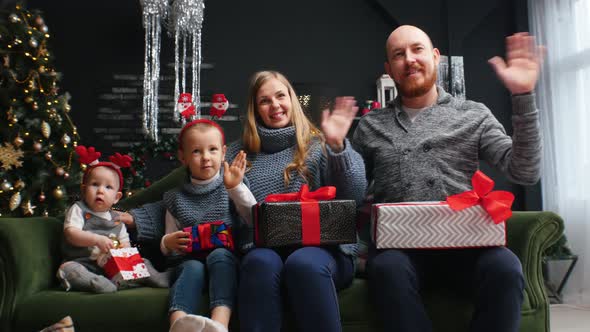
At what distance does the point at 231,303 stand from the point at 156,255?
0.63m

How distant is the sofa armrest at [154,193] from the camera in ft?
7.75

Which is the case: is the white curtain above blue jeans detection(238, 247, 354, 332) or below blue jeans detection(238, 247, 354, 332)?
above

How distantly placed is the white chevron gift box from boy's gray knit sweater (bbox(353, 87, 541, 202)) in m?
0.23

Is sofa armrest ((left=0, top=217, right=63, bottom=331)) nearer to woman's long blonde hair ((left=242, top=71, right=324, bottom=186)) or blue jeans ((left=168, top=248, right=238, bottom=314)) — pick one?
blue jeans ((left=168, top=248, right=238, bottom=314))

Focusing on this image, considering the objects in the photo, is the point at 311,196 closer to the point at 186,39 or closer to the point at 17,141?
the point at 17,141

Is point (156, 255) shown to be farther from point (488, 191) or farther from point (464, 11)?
point (464, 11)

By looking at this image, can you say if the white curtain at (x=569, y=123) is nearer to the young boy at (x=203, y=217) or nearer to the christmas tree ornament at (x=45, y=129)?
the young boy at (x=203, y=217)

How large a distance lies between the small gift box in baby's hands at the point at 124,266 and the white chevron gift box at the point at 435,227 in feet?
2.81

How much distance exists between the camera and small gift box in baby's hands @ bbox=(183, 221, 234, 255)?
1895 mm

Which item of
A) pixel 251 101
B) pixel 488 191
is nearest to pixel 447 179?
pixel 488 191

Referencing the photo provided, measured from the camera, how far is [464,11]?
5434mm

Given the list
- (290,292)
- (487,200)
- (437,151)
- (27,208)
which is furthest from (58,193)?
(487,200)

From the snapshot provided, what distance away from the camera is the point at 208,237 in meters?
1.90

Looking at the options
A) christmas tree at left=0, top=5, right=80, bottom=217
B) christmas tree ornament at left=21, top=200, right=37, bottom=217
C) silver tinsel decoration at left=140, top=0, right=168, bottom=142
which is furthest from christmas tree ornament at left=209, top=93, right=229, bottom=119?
christmas tree ornament at left=21, top=200, right=37, bottom=217
